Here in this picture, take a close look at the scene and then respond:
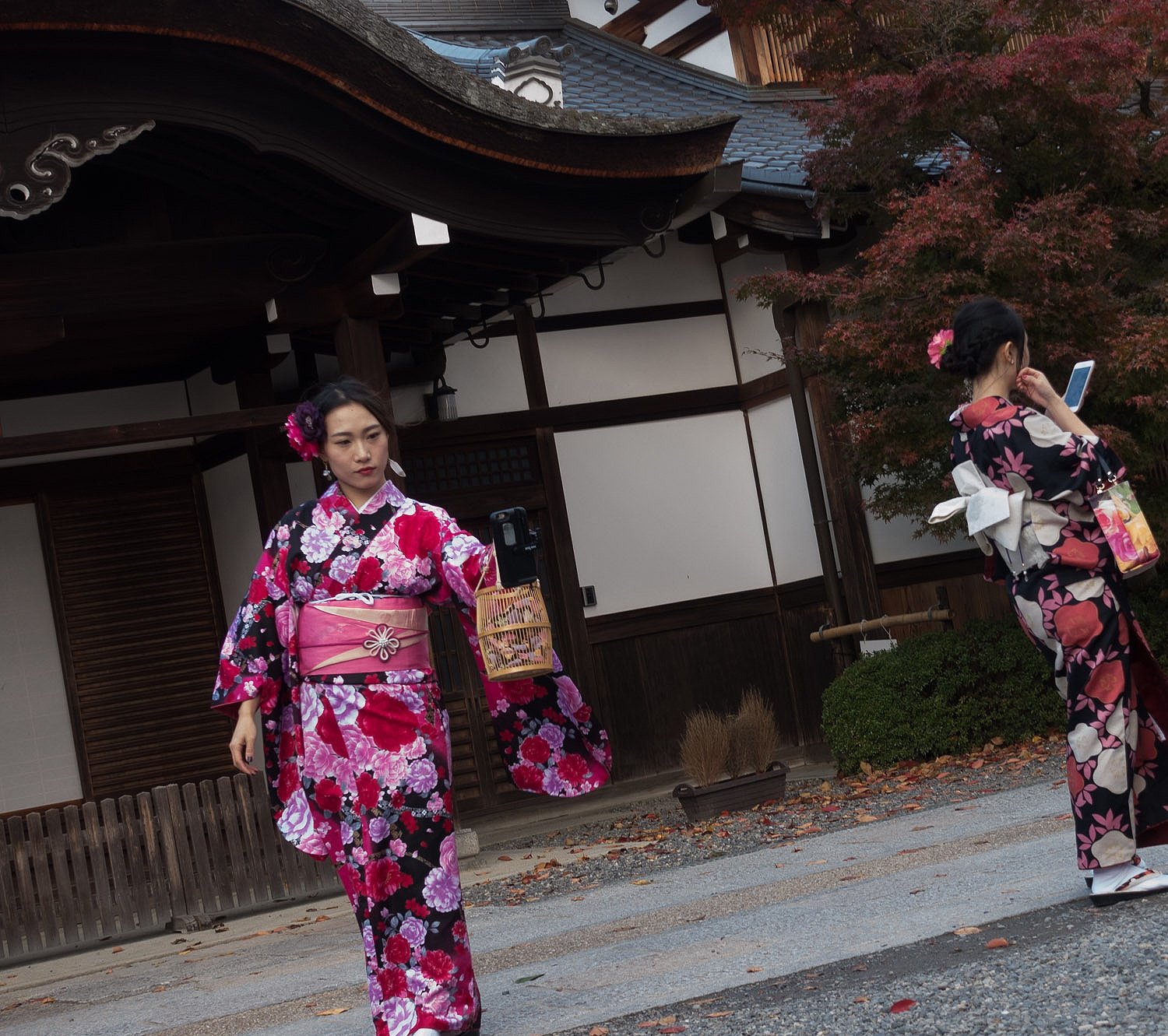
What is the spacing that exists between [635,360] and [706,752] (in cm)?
359

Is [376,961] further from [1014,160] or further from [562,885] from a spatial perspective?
[1014,160]

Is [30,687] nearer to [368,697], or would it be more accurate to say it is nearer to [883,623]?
[883,623]

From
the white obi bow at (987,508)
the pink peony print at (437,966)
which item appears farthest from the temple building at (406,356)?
the pink peony print at (437,966)

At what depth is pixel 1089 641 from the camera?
4.18 meters

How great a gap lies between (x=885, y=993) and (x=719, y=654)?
7091 millimetres

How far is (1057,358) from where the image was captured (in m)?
8.22

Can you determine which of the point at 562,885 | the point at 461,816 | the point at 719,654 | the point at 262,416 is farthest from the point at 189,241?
the point at 719,654

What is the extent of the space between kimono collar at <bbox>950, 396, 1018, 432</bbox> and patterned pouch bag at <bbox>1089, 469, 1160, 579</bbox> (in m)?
0.35

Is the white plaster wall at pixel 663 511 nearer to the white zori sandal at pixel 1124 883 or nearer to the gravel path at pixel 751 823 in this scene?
the gravel path at pixel 751 823

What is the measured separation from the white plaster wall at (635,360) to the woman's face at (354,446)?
20.2 feet

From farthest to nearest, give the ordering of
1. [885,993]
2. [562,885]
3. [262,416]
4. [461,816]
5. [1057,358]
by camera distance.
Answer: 1. [461,816]
2. [1057,358]
3. [262,416]
4. [562,885]
5. [885,993]

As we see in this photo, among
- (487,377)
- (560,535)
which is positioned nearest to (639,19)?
(487,377)

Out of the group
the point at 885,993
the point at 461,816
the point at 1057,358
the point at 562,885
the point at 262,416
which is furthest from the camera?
the point at 461,816

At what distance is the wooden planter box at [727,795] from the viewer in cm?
798
